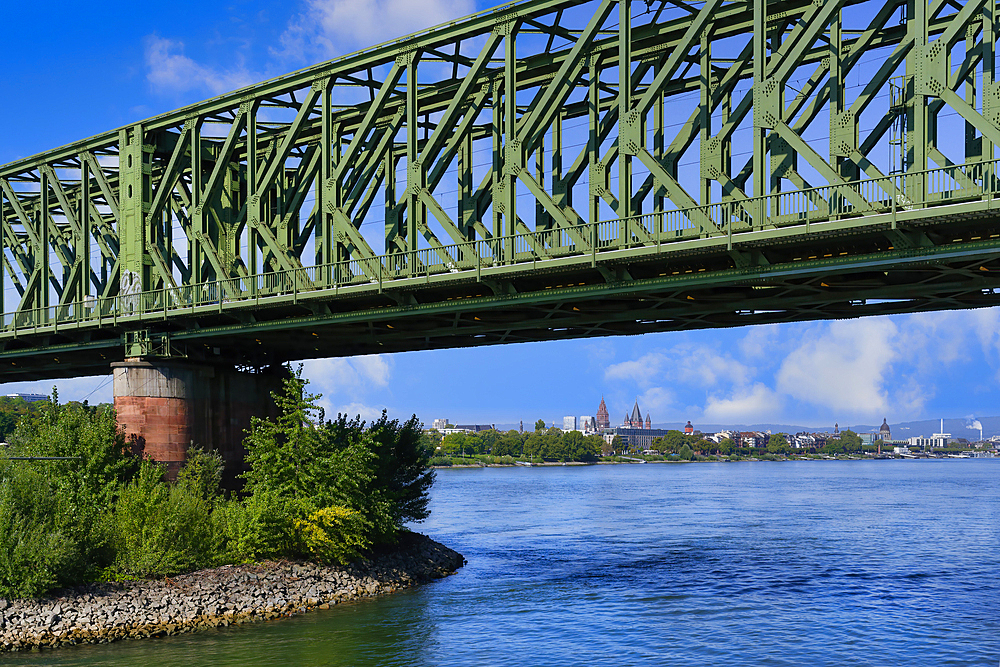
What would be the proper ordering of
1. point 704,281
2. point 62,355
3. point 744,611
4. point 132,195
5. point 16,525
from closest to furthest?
point 704,281
point 16,525
point 744,611
point 132,195
point 62,355

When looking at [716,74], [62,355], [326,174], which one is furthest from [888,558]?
[62,355]

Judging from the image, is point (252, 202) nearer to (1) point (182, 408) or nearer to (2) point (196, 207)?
(2) point (196, 207)

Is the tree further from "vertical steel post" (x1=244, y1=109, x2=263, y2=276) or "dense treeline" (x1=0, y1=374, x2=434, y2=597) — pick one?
"vertical steel post" (x1=244, y1=109, x2=263, y2=276)

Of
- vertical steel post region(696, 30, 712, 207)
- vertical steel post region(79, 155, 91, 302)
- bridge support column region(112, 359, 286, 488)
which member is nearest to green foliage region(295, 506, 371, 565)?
bridge support column region(112, 359, 286, 488)

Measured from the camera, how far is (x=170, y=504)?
119 ft

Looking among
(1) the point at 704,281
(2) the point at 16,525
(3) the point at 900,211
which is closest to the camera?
(3) the point at 900,211

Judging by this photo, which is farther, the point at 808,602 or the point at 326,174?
the point at 326,174

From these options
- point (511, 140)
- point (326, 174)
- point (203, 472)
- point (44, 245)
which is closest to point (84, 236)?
point (44, 245)

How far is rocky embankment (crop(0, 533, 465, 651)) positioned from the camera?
3080 cm

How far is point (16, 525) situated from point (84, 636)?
4.15 metres

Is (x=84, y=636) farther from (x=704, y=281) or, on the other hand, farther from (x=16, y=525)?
(x=704, y=281)

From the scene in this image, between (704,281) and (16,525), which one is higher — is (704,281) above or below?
above

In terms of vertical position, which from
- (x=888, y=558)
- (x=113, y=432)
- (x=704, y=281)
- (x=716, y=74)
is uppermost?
(x=716, y=74)

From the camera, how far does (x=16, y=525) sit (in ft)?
104
